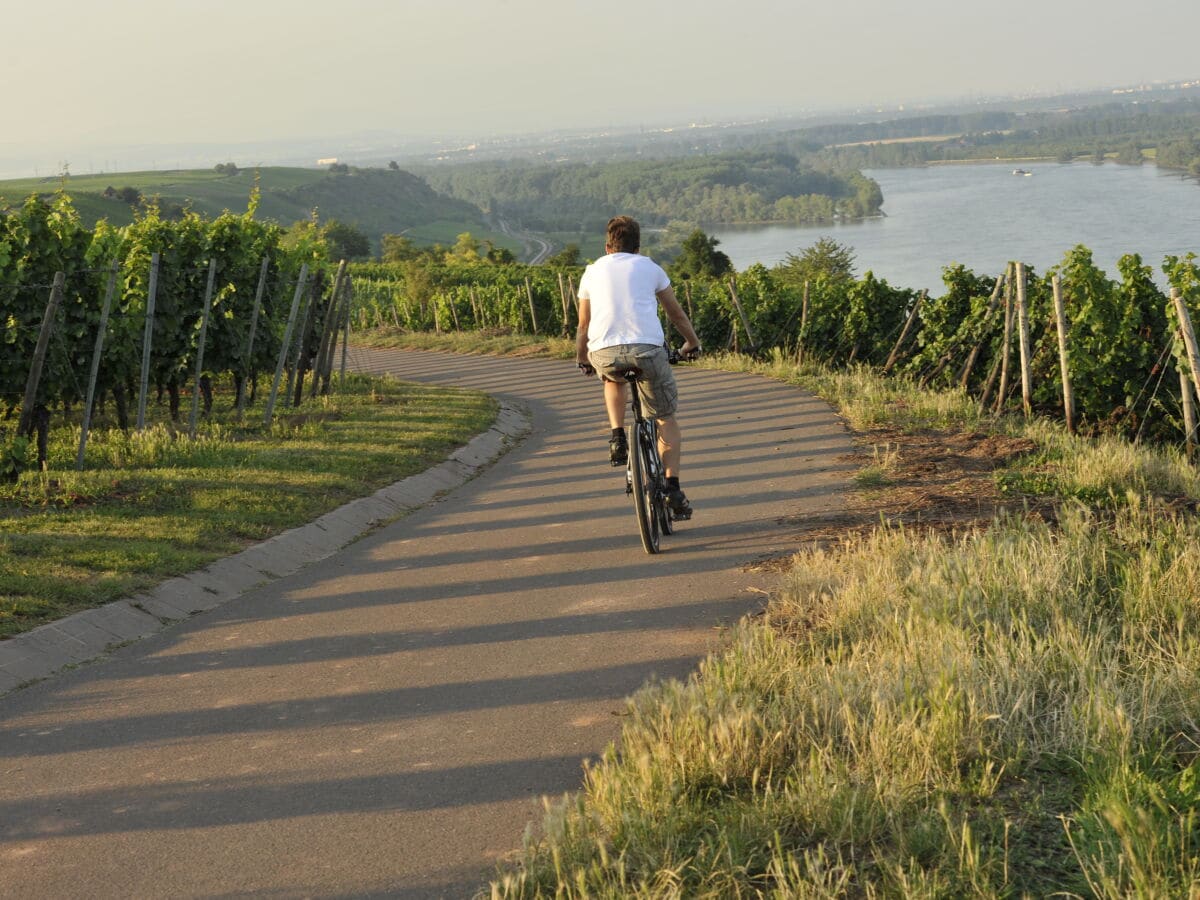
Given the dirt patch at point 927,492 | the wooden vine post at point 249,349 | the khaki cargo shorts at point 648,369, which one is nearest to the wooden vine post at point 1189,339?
the dirt patch at point 927,492

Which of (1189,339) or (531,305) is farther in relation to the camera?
(531,305)

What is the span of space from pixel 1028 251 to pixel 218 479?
345 ft

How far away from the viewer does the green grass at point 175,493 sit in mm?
8023

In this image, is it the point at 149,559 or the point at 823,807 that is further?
the point at 149,559

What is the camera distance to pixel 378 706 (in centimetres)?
578

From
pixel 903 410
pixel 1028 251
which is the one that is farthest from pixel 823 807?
pixel 1028 251

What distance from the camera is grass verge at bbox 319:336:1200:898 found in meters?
3.61

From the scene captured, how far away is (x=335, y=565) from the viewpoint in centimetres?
900

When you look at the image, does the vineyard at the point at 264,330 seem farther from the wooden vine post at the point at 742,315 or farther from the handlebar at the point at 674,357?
the handlebar at the point at 674,357

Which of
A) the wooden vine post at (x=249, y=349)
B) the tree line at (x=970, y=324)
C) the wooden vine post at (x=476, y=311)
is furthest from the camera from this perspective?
the wooden vine post at (x=476, y=311)

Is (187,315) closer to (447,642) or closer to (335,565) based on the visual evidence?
(335,565)

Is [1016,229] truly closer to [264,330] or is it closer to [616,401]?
[264,330]

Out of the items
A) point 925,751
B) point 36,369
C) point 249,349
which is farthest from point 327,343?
point 925,751

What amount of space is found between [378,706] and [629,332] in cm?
339
